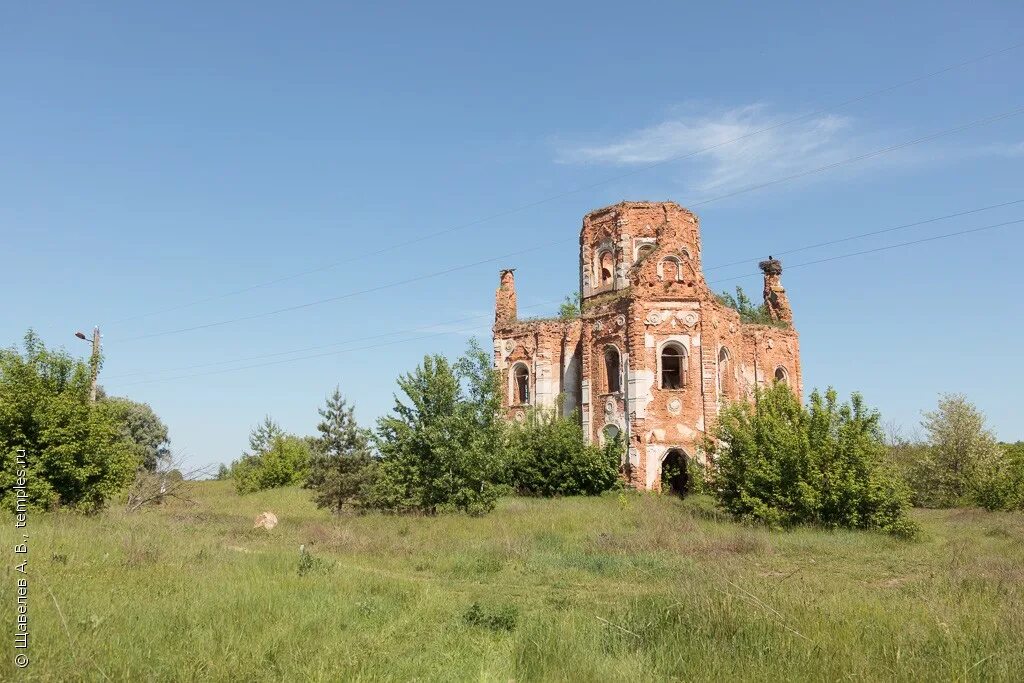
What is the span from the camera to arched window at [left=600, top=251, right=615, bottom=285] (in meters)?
34.3

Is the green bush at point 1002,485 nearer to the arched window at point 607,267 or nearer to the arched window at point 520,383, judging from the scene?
the arched window at point 607,267

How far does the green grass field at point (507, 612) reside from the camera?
6.65 meters

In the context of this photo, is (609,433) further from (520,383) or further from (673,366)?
(520,383)

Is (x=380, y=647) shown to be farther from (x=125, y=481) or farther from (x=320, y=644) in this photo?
(x=125, y=481)

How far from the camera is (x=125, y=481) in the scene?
17891mm

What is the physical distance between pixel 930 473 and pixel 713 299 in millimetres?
15057

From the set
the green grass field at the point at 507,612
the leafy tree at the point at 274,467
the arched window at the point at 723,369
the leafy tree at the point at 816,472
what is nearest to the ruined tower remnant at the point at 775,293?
the arched window at the point at 723,369

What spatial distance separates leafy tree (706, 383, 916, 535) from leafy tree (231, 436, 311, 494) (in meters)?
28.1

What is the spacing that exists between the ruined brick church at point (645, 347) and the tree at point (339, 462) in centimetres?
768

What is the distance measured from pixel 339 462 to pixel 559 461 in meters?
9.48

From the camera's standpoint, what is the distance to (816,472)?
2011 centimetres

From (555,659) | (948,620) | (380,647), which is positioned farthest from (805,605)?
(380,647)

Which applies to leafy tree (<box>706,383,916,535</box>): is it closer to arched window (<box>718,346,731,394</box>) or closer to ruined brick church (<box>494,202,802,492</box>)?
ruined brick church (<box>494,202,802,492</box>)

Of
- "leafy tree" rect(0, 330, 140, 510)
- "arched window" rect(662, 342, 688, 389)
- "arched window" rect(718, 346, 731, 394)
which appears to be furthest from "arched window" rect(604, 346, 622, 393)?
"leafy tree" rect(0, 330, 140, 510)
